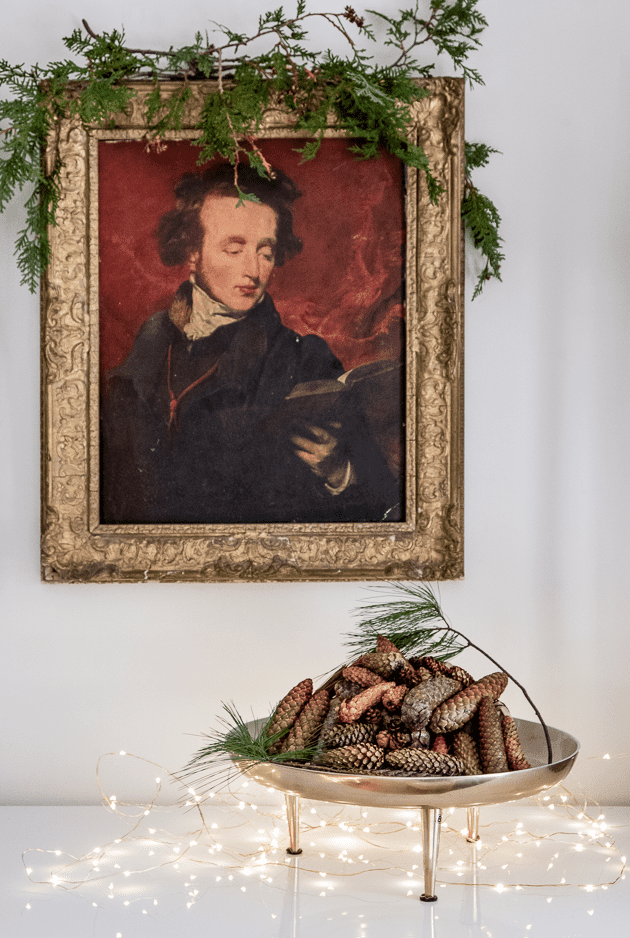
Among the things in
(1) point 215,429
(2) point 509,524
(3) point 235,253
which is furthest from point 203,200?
(2) point 509,524

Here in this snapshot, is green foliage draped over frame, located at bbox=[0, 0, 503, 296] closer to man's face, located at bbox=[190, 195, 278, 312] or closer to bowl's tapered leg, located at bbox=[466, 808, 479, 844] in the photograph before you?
man's face, located at bbox=[190, 195, 278, 312]

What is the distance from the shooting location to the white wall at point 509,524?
1.33 metres

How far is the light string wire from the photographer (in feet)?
3.39

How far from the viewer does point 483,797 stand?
Result: 87 cm

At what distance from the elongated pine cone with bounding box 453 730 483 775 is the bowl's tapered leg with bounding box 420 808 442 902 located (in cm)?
7

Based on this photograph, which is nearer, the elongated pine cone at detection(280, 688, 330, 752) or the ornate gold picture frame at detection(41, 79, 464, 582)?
the elongated pine cone at detection(280, 688, 330, 752)

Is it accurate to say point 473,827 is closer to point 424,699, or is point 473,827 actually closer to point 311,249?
point 424,699

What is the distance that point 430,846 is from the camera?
Result: 916 mm

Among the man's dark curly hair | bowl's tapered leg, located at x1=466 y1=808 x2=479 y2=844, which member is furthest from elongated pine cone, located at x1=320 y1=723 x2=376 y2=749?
the man's dark curly hair

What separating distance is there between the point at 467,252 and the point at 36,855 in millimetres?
1189

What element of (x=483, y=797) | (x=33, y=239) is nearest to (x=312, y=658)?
(x=483, y=797)

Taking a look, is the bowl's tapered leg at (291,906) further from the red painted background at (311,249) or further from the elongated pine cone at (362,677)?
the red painted background at (311,249)

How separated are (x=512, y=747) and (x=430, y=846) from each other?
155mm

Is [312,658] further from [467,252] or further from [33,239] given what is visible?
[33,239]
